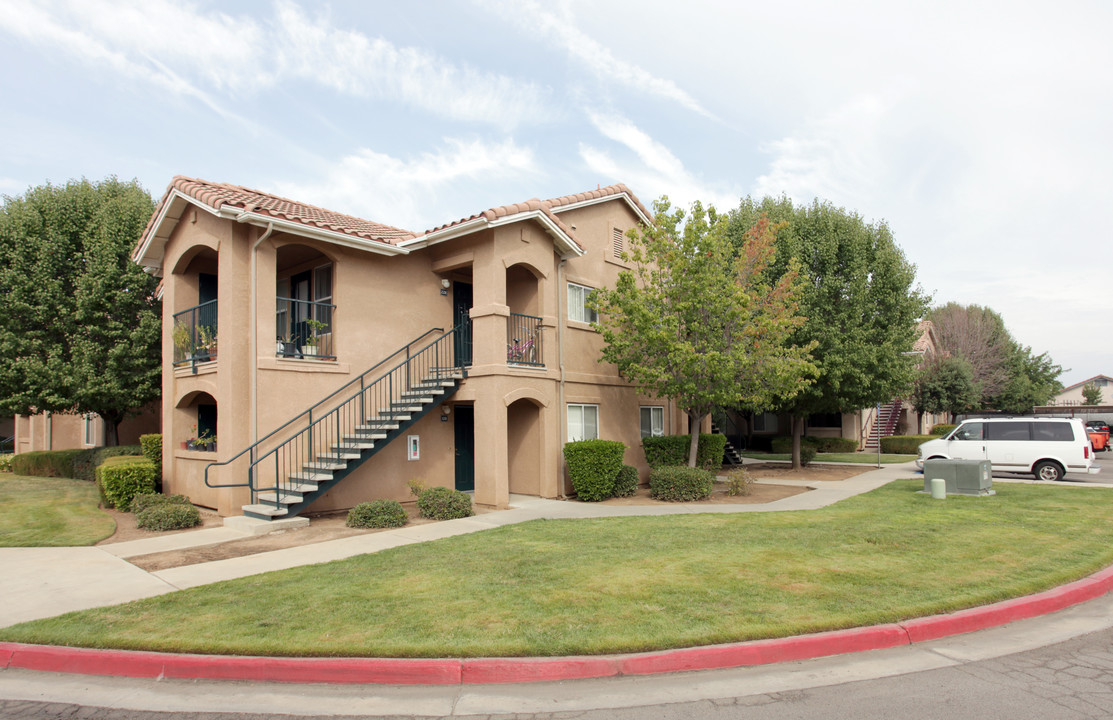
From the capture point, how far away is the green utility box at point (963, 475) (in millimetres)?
15164

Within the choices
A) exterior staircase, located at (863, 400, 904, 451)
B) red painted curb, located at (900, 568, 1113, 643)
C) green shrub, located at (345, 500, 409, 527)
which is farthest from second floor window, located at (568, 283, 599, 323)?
exterior staircase, located at (863, 400, 904, 451)

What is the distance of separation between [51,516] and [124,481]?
139 cm

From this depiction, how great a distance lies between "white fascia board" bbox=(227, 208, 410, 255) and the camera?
12445 millimetres

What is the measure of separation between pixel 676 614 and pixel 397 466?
9816 mm

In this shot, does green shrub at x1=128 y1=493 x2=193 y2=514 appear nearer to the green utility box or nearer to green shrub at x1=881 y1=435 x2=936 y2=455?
the green utility box

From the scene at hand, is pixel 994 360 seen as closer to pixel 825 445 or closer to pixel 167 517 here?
pixel 825 445

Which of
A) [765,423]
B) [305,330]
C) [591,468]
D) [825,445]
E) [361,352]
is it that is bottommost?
[825,445]

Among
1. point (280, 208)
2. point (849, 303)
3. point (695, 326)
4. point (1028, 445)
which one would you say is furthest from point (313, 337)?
point (1028, 445)

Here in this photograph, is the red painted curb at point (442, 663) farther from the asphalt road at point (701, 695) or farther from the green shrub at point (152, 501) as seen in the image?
the green shrub at point (152, 501)

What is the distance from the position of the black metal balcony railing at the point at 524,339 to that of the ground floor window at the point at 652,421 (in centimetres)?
489

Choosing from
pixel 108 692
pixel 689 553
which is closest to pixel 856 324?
pixel 689 553

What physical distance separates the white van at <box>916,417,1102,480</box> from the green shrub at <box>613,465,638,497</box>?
9.48 m

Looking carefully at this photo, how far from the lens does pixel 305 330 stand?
1467cm

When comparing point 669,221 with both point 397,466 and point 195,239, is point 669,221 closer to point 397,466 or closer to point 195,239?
point 397,466
